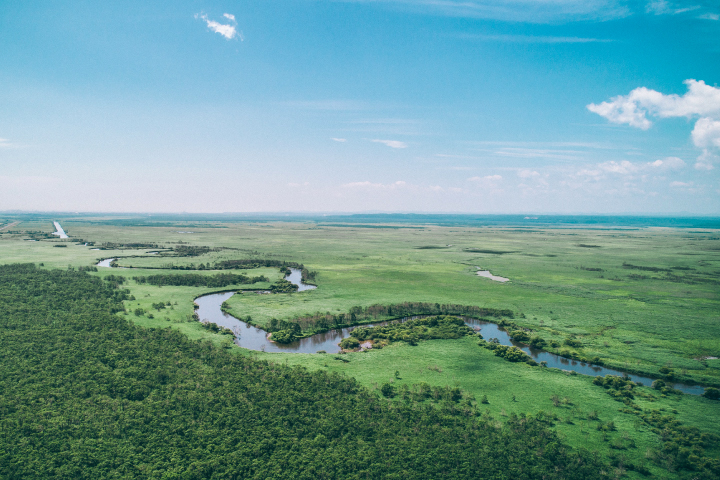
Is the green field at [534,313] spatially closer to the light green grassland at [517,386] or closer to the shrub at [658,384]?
the light green grassland at [517,386]

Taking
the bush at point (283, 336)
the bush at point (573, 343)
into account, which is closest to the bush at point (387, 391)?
the bush at point (283, 336)

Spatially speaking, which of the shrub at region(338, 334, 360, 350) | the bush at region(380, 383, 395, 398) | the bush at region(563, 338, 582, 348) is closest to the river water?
the shrub at region(338, 334, 360, 350)

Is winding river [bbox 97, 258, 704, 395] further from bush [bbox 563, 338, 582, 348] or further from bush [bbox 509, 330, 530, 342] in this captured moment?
bush [bbox 563, 338, 582, 348]

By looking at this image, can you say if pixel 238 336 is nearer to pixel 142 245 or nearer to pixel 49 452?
pixel 49 452

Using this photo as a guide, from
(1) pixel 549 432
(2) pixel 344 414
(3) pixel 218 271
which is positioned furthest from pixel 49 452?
(3) pixel 218 271

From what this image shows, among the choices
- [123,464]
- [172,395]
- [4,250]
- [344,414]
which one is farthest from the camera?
[4,250]

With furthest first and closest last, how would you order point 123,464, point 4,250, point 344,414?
point 4,250
point 344,414
point 123,464
